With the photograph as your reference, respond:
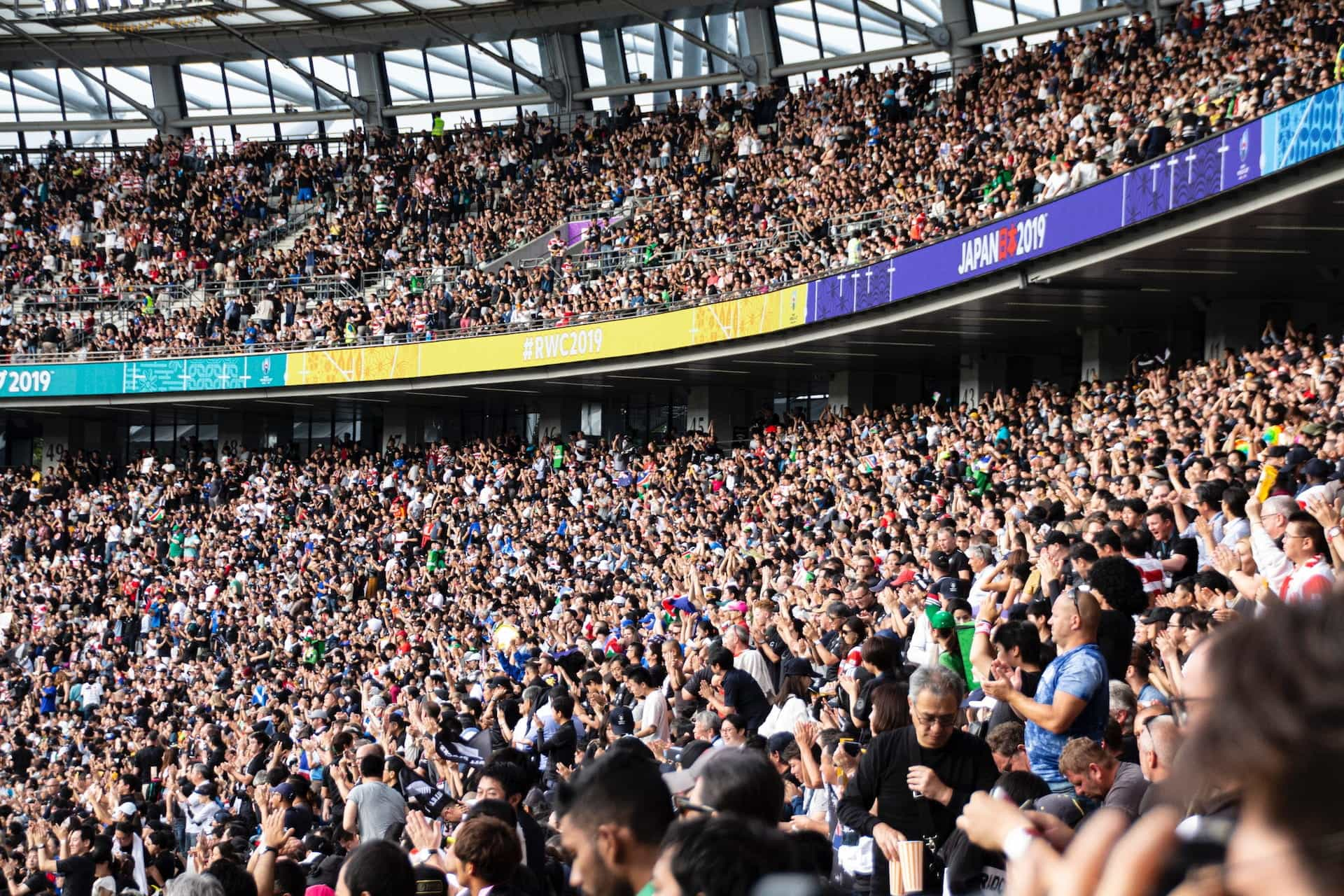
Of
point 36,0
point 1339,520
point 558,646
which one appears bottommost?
point 558,646

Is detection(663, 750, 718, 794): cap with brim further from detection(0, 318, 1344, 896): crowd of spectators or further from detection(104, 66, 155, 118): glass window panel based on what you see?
detection(104, 66, 155, 118): glass window panel

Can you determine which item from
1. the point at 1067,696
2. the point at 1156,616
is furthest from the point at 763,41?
the point at 1067,696

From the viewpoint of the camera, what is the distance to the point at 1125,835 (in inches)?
51.7

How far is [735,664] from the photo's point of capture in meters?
9.68

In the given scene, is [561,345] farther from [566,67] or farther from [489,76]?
[489,76]

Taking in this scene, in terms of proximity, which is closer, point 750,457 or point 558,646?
point 558,646

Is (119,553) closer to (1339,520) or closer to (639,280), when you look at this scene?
(639,280)

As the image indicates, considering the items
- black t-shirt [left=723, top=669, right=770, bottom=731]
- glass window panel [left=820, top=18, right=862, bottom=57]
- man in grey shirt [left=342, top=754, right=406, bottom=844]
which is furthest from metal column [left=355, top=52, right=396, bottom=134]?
black t-shirt [left=723, top=669, right=770, bottom=731]

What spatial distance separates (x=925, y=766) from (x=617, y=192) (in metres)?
27.2

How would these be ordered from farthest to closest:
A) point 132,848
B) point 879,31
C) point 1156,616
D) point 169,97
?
point 169,97 < point 879,31 < point 132,848 < point 1156,616

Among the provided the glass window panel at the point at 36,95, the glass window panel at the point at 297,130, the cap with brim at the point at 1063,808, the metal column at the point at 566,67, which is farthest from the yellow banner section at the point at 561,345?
the cap with brim at the point at 1063,808

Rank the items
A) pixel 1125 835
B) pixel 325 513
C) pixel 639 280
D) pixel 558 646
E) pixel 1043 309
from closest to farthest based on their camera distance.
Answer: pixel 1125 835, pixel 558 646, pixel 1043 309, pixel 639 280, pixel 325 513

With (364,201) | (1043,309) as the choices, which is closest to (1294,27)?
(1043,309)

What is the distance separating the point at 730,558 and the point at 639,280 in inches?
403
